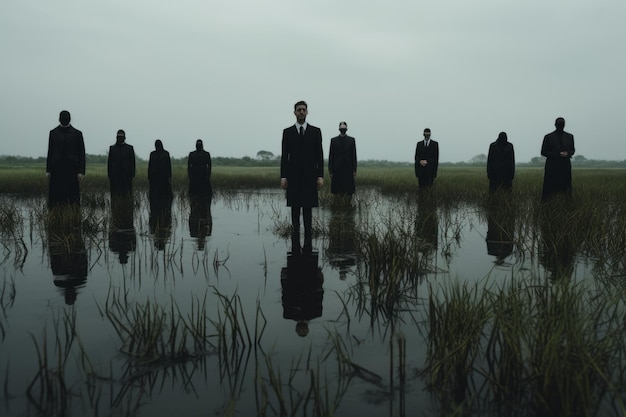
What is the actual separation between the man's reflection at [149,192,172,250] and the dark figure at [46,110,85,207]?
158 cm

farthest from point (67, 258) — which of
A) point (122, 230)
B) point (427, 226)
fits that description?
point (427, 226)

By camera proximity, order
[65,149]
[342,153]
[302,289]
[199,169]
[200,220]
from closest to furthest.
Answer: [302,289]
[200,220]
[65,149]
[342,153]
[199,169]

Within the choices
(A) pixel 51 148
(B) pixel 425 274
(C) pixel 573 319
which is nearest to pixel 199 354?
(C) pixel 573 319

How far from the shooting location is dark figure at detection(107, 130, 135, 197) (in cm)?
1230

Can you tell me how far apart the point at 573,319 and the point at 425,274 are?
2.33 metres

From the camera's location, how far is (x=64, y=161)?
907 cm

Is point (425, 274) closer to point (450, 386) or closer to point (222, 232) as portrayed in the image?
point (450, 386)

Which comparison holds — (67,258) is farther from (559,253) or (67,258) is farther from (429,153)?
(429,153)

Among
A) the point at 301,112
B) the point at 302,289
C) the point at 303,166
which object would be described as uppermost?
the point at 301,112

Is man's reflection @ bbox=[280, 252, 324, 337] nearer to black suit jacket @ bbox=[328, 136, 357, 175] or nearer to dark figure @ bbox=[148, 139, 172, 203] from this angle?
black suit jacket @ bbox=[328, 136, 357, 175]

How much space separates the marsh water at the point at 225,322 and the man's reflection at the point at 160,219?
0.46 feet

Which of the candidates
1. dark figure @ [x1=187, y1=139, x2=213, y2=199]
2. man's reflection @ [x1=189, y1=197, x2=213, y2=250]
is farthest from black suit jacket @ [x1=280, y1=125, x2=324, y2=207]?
dark figure @ [x1=187, y1=139, x2=213, y2=199]

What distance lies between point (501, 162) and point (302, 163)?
23.0 feet

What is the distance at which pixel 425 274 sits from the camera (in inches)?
195
